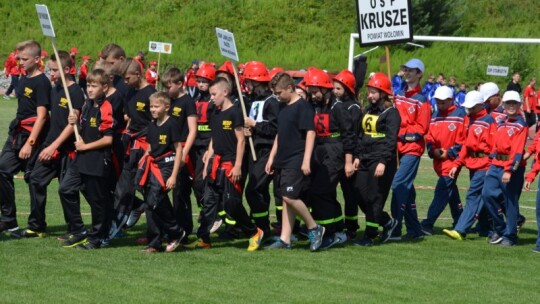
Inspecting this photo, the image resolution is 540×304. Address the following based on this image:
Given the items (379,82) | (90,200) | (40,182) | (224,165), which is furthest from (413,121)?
(40,182)

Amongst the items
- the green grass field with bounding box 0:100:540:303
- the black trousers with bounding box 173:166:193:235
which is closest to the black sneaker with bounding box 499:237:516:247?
the green grass field with bounding box 0:100:540:303

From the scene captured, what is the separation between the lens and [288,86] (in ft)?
38.7

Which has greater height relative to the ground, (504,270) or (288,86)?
(288,86)

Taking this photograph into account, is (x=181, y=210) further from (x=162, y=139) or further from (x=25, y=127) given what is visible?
(x=25, y=127)

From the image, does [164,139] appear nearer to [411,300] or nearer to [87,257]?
[87,257]

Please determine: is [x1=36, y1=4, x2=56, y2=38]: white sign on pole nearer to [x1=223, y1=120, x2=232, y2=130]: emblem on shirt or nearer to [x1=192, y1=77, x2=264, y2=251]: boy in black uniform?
[x1=192, y1=77, x2=264, y2=251]: boy in black uniform

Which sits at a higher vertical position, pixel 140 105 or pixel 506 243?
pixel 140 105

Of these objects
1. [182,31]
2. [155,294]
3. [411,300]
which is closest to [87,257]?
[155,294]

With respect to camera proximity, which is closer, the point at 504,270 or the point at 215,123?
the point at 504,270

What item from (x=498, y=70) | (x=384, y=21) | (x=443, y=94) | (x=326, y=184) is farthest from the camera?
(x=498, y=70)

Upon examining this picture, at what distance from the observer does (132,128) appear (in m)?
12.5

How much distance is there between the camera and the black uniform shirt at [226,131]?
12.0 m

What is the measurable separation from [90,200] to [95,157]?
48cm

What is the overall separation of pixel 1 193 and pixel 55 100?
134cm
